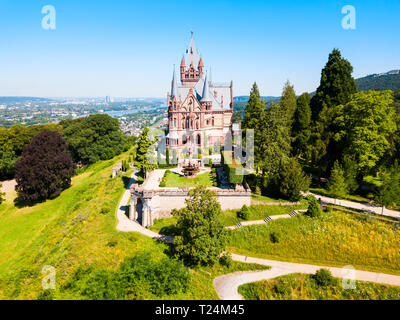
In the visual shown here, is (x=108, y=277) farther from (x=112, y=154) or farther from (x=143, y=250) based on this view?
(x=112, y=154)

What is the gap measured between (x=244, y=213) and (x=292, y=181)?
8110 millimetres

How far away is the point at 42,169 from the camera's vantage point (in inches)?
1750

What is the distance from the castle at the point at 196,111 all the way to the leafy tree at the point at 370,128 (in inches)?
1271

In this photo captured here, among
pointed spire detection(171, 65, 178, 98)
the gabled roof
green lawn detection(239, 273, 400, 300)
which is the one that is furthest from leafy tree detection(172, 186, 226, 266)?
the gabled roof

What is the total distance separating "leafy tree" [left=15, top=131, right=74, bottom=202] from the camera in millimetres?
43438

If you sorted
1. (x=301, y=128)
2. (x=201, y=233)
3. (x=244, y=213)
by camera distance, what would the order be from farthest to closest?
(x=301, y=128), (x=244, y=213), (x=201, y=233)

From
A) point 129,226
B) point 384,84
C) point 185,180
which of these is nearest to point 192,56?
point 185,180

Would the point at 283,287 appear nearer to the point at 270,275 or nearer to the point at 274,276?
the point at 274,276

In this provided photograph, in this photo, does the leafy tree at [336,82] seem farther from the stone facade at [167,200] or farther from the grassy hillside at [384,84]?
the grassy hillside at [384,84]

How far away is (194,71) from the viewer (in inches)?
2621

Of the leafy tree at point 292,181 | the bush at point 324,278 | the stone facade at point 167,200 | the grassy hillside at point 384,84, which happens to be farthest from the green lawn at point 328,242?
the grassy hillside at point 384,84

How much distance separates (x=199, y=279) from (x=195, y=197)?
27.7 feet

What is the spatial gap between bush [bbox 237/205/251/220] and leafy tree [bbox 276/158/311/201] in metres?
5.80

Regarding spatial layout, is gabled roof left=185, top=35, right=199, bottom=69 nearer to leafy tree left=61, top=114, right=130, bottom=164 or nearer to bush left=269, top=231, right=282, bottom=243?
leafy tree left=61, top=114, right=130, bottom=164
